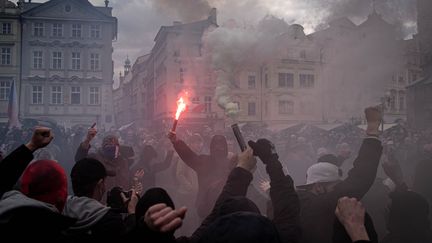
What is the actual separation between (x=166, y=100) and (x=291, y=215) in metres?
26.4

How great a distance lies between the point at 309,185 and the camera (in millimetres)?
3348

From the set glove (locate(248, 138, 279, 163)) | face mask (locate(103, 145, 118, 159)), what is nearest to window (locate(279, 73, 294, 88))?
face mask (locate(103, 145, 118, 159))

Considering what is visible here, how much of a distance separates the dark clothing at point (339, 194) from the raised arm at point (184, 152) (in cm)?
215

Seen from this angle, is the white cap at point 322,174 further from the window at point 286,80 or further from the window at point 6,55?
the window at point 6,55

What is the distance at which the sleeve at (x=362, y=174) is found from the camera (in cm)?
283

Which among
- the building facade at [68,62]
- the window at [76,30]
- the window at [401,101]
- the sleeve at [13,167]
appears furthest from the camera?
the window at [76,30]

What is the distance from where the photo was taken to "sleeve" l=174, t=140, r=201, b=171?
4.89m

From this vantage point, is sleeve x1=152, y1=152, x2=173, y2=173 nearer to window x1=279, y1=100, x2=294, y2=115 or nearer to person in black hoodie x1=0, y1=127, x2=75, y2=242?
person in black hoodie x1=0, y1=127, x2=75, y2=242

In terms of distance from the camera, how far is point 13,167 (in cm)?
259

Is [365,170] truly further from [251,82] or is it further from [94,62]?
[94,62]

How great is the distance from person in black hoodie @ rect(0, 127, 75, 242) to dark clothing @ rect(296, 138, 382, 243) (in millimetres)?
1698

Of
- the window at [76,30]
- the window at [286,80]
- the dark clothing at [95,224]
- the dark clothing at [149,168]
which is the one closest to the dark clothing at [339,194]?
the dark clothing at [95,224]

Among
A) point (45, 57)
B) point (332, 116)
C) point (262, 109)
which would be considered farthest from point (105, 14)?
point (332, 116)

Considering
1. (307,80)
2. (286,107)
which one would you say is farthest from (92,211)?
(286,107)
